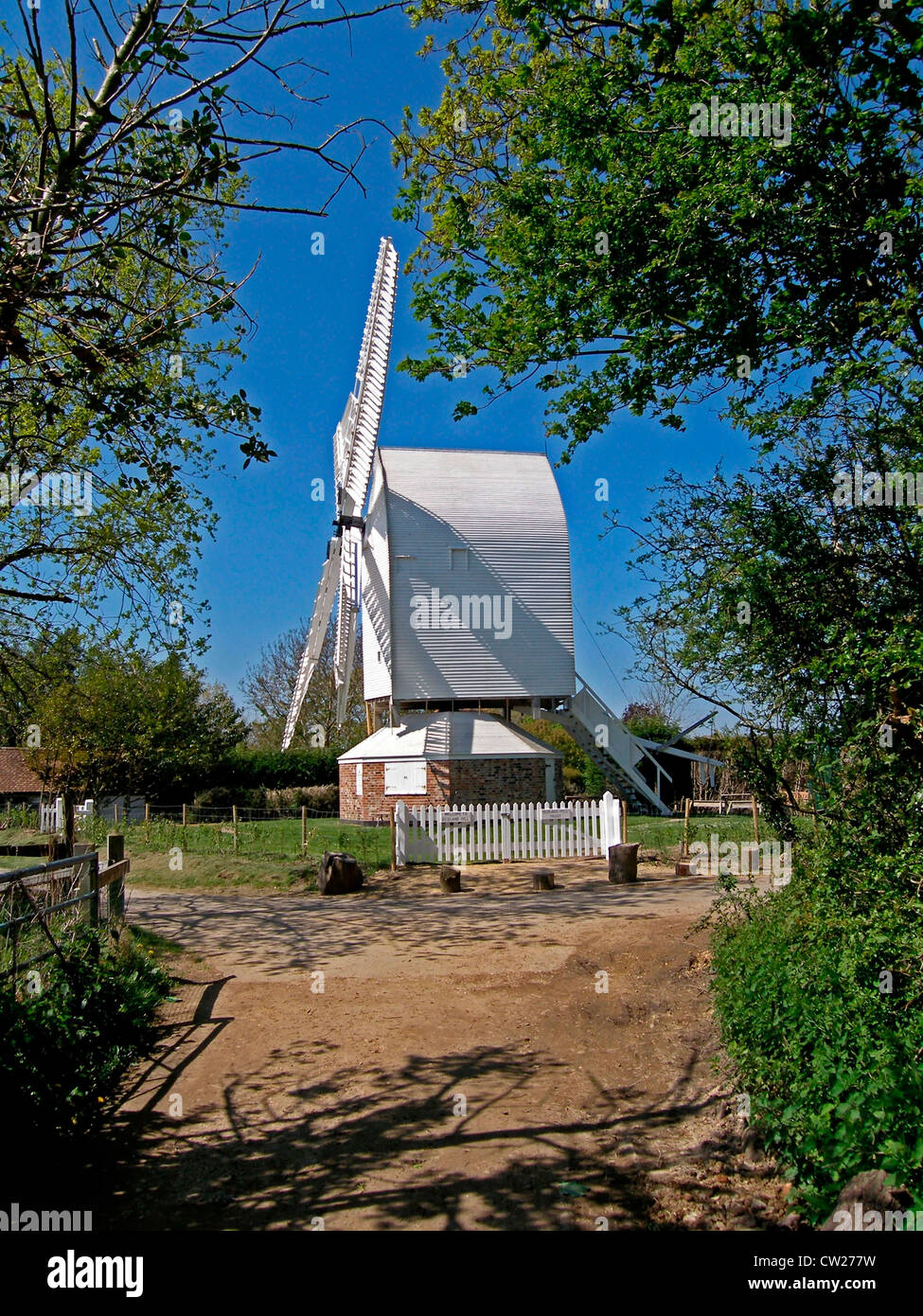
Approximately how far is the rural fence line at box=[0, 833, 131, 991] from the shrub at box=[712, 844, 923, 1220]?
4.99 m

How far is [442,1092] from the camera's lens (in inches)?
255

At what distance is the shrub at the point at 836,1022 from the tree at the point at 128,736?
64.1ft

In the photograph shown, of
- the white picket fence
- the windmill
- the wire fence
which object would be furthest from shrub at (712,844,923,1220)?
the windmill

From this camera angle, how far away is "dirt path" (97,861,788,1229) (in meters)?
4.86

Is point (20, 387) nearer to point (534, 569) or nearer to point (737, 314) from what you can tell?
point (737, 314)

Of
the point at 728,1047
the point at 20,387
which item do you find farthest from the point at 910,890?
the point at 20,387

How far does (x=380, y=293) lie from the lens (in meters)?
29.8

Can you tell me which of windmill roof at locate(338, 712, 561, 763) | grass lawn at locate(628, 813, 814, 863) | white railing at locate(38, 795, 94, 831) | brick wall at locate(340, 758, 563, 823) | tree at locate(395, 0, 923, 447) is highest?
tree at locate(395, 0, 923, 447)

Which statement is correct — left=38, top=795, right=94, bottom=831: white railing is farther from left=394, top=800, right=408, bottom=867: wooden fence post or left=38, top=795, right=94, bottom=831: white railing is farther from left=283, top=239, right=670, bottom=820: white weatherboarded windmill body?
left=394, top=800, right=408, bottom=867: wooden fence post

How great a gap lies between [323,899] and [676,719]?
28.0 meters

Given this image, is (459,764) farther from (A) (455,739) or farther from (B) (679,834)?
(B) (679,834)

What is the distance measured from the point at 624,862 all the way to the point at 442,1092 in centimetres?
A: 1048

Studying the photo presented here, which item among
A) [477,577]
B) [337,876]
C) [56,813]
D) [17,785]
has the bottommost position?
[337,876]

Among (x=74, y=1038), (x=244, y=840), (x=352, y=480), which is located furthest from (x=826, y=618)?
(x=352, y=480)
